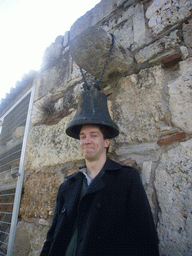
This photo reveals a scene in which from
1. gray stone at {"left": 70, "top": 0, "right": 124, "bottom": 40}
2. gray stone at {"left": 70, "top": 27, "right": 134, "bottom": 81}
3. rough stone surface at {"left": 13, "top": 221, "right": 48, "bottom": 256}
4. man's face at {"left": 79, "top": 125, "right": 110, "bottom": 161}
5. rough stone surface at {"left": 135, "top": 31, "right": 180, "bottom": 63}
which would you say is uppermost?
gray stone at {"left": 70, "top": 0, "right": 124, "bottom": 40}

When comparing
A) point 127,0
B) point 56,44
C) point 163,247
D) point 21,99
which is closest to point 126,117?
point 163,247

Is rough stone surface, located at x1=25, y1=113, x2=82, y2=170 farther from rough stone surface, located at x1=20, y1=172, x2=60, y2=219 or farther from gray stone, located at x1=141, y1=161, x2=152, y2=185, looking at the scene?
gray stone, located at x1=141, y1=161, x2=152, y2=185

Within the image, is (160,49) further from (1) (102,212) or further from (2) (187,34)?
(1) (102,212)

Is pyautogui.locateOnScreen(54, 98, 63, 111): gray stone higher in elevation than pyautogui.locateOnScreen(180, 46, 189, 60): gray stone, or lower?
higher

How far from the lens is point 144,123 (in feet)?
3.84

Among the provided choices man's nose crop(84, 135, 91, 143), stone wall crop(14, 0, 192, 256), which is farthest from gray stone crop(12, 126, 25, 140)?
man's nose crop(84, 135, 91, 143)

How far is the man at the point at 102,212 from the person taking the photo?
0.77 meters

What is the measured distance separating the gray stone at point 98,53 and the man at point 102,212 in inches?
13.7

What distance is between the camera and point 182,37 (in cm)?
114

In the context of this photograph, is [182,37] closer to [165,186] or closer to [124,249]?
[165,186]

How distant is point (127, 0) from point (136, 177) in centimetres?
167

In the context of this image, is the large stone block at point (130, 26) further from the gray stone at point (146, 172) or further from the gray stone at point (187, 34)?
the gray stone at point (146, 172)

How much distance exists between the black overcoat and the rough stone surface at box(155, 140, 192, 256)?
163 mm

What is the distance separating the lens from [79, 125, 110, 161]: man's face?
1.04 m
